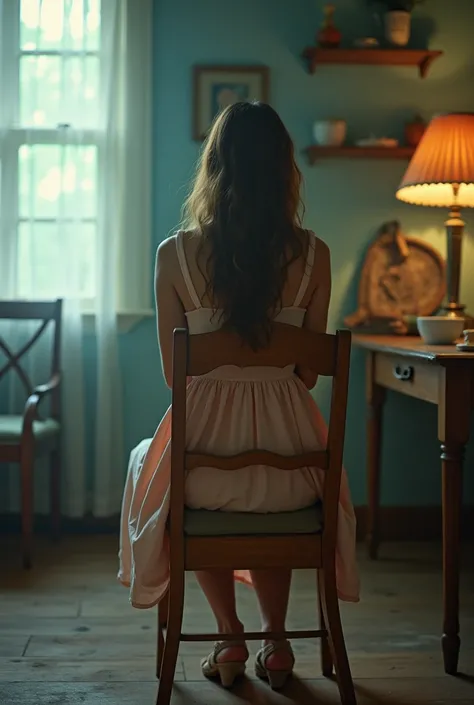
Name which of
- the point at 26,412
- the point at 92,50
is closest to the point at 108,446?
the point at 26,412

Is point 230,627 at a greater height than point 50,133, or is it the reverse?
Result: point 50,133

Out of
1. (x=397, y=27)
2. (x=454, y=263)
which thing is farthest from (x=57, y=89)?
(x=454, y=263)

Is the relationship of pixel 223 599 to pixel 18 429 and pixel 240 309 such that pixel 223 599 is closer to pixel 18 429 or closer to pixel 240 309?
pixel 240 309

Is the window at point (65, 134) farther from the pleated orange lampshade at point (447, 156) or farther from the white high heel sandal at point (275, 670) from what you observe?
the white high heel sandal at point (275, 670)

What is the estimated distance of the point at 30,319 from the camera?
334cm

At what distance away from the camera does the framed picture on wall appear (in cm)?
341

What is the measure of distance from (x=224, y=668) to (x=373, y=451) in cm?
131

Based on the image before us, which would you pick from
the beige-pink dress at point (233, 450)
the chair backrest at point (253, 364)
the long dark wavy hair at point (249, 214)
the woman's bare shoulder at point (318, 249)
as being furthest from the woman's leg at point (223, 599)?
the woman's bare shoulder at point (318, 249)

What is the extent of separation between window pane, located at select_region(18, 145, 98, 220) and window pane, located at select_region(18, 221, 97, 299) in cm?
5

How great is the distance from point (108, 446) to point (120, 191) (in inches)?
38.2

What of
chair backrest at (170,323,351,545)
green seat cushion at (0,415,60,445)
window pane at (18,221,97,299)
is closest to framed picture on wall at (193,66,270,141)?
window pane at (18,221,97,299)

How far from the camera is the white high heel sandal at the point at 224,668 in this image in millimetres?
2109

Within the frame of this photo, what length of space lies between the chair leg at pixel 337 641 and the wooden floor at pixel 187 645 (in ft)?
0.56

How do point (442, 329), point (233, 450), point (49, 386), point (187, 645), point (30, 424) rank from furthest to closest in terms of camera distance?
point (49, 386) → point (30, 424) → point (442, 329) → point (187, 645) → point (233, 450)
